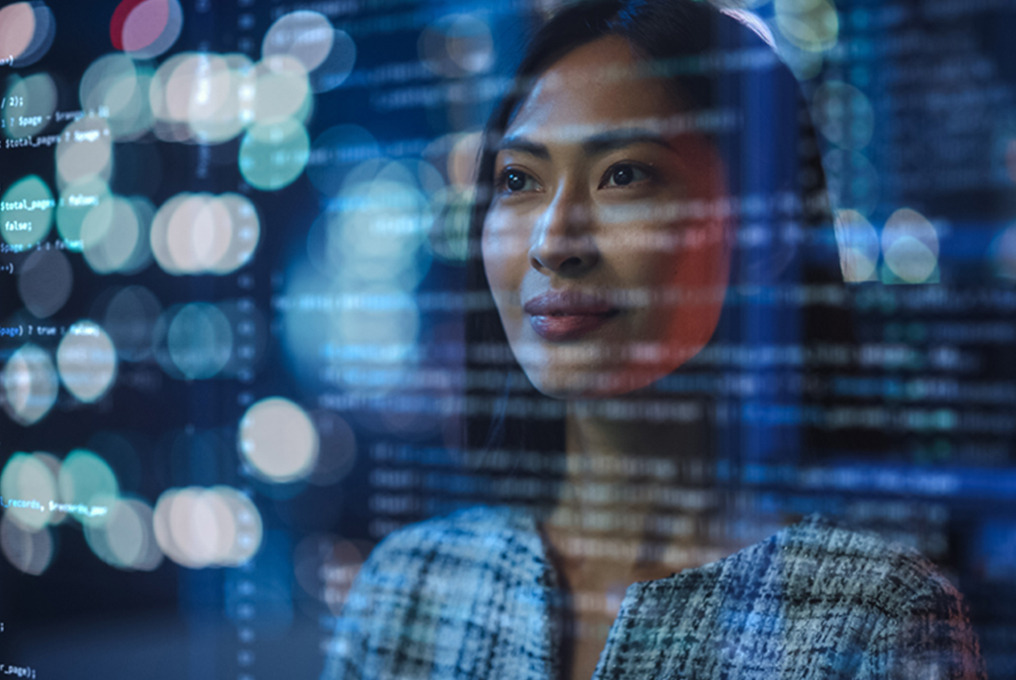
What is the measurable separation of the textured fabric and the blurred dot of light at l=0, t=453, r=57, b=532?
0.30 metres

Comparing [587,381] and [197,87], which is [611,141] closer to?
[587,381]

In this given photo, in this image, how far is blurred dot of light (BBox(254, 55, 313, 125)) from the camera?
558mm

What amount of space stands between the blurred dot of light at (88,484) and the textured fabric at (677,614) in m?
0.24

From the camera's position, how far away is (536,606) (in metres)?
0.52

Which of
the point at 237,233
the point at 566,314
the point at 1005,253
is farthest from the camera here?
the point at 237,233

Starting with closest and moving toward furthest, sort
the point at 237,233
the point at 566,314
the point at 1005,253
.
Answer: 1. the point at 1005,253
2. the point at 566,314
3. the point at 237,233

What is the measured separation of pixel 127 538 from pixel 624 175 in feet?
1.64

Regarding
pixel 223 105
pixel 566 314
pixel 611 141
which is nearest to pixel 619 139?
pixel 611 141

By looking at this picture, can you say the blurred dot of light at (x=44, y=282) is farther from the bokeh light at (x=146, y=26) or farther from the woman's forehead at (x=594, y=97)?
the woman's forehead at (x=594, y=97)

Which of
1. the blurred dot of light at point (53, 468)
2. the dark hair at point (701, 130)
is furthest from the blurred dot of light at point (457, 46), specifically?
the blurred dot of light at point (53, 468)

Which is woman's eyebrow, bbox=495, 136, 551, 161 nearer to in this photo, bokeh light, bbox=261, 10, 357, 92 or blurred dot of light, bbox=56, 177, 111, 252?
bokeh light, bbox=261, 10, 357, 92

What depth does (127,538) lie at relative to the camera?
0.63 metres

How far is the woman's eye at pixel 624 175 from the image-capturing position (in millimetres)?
454

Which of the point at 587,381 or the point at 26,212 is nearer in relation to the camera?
the point at 587,381
